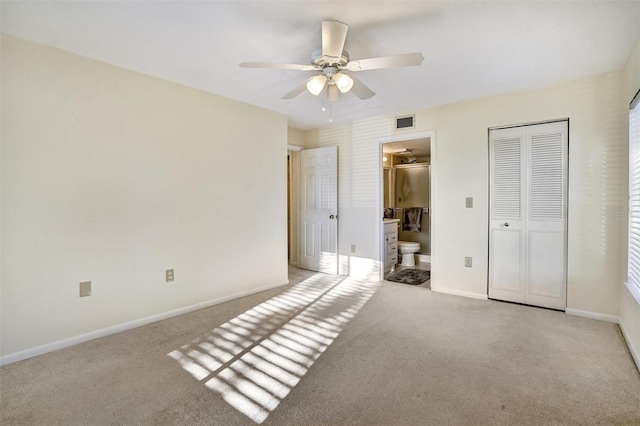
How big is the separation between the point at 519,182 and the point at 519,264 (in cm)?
90

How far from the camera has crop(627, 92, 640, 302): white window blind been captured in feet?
7.73

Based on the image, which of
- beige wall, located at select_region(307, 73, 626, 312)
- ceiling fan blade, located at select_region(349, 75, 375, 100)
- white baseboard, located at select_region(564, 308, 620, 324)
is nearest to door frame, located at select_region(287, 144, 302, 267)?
beige wall, located at select_region(307, 73, 626, 312)

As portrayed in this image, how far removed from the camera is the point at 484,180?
3682mm

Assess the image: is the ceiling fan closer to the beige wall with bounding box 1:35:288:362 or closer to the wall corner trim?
the beige wall with bounding box 1:35:288:362

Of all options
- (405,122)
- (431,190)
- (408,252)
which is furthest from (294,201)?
(431,190)

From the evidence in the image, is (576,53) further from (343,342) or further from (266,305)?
(266,305)

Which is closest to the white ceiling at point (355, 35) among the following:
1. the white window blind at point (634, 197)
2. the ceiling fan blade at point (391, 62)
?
the ceiling fan blade at point (391, 62)

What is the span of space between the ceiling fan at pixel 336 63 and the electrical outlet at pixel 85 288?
216 centimetres

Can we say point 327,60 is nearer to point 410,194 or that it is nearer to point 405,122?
point 405,122

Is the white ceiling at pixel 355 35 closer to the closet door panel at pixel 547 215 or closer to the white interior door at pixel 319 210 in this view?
the closet door panel at pixel 547 215

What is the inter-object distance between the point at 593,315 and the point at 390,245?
8.99 ft

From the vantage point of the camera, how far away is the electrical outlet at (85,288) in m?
2.61

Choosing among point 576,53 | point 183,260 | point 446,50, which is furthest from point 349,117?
point 183,260

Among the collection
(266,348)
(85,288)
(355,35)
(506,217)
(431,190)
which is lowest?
(266,348)
